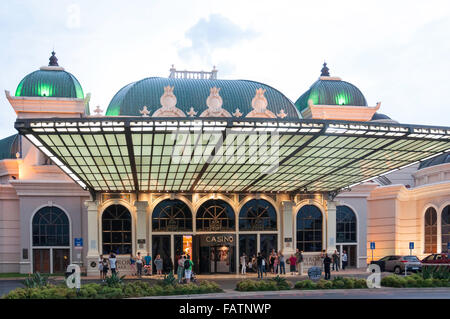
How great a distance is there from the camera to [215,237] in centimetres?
4350

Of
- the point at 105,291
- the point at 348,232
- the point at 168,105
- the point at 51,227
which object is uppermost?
the point at 168,105

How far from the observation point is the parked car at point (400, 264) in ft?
134

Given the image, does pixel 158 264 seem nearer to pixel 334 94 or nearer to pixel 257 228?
pixel 257 228

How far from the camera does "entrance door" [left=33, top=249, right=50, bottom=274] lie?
46094 mm

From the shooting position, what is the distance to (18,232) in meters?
47.6

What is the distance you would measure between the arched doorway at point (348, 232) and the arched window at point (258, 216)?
23.7 feet

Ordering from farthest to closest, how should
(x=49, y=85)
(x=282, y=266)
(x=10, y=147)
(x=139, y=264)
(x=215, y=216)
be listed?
(x=10, y=147) → (x=49, y=85) → (x=215, y=216) → (x=282, y=266) → (x=139, y=264)

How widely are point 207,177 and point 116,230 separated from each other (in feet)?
30.5

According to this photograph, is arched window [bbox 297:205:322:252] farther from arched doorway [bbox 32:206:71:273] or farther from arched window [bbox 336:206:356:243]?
arched doorway [bbox 32:206:71:273]

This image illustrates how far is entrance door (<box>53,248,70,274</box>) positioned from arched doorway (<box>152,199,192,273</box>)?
7324mm

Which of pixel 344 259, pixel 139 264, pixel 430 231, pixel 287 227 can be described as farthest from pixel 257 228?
pixel 430 231

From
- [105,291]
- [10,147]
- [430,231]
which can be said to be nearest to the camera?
[105,291]

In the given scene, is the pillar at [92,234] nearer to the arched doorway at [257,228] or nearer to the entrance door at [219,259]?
the entrance door at [219,259]

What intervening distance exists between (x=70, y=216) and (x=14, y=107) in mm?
9391
